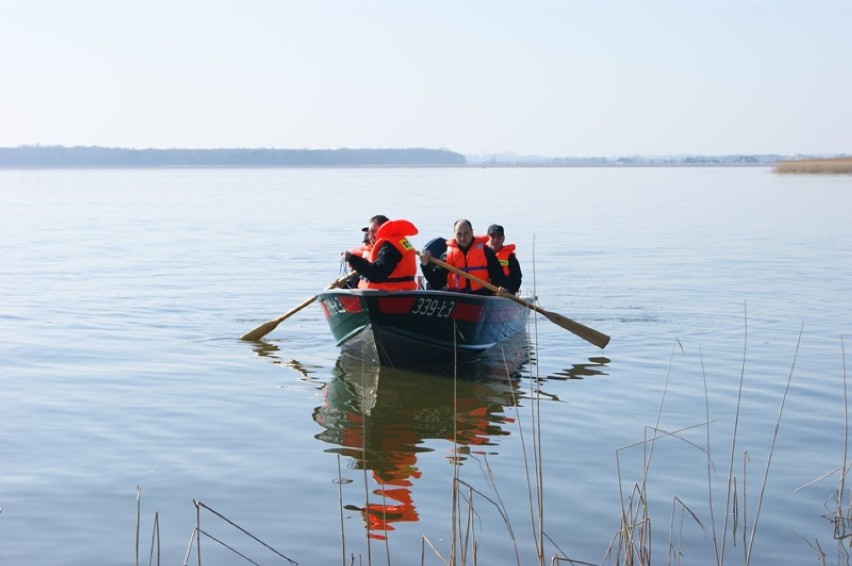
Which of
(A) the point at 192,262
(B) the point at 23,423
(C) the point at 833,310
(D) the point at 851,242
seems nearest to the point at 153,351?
(B) the point at 23,423

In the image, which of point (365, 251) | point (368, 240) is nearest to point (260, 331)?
point (368, 240)

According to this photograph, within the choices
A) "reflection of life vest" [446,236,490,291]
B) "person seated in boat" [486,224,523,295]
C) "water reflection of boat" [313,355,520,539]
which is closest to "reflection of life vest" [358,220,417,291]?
"reflection of life vest" [446,236,490,291]

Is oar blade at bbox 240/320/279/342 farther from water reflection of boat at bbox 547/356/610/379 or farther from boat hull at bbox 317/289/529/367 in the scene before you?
water reflection of boat at bbox 547/356/610/379

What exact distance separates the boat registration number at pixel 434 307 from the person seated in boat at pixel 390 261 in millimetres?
283

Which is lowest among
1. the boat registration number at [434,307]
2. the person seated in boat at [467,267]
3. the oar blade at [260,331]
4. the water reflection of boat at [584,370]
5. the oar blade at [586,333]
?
the water reflection of boat at [584,370]

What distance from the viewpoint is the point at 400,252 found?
1160 cm

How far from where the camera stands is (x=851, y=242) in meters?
26.9

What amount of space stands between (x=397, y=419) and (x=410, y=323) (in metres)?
1.93

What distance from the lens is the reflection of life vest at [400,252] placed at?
1150cm

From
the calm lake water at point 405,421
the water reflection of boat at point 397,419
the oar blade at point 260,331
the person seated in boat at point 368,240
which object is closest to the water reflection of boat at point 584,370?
the calm lake water at point 405,421

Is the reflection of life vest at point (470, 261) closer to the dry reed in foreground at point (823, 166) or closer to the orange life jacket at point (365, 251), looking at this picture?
the orange life jacket at point (365, 251)

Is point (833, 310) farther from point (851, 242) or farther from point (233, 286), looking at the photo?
point (851, 242)

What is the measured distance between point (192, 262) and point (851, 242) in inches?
592

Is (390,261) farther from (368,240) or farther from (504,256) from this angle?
(504,256)
